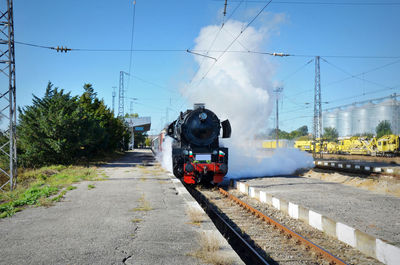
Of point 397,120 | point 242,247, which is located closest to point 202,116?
point 242,247

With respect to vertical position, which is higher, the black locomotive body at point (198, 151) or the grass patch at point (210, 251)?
the black locomotive body at point (198, 151)

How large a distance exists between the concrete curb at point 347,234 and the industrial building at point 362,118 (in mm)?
55010

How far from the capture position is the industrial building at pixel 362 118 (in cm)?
5747

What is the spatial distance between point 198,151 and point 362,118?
68.6 m

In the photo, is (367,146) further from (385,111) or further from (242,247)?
(385,111)

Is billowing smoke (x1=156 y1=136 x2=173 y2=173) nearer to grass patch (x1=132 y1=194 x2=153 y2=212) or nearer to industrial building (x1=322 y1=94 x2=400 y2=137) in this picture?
grass patch (x1=132 y1=194 x2=153 y2=212)

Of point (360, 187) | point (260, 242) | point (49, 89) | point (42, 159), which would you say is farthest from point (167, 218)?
point (49, 89)

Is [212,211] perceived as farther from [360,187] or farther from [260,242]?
[360,187]

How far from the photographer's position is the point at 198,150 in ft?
35.6

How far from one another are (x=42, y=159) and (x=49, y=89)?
15.4ft

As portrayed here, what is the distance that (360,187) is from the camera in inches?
404

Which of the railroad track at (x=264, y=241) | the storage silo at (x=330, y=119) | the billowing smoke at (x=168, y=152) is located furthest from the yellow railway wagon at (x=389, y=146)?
the storage silo at (x=330, y=119)

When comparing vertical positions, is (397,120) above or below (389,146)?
above

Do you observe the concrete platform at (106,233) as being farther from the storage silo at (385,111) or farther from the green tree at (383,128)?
the storage silo at (385,111)
